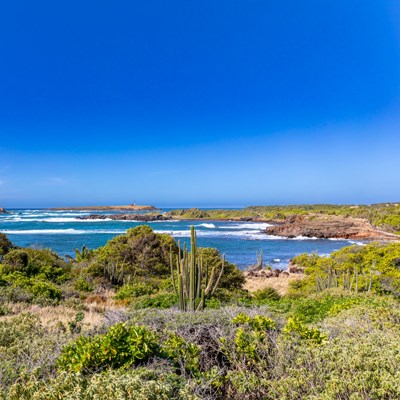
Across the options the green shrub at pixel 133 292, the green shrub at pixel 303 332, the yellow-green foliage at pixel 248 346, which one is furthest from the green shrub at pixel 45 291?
the green shrub at pixel 303 332

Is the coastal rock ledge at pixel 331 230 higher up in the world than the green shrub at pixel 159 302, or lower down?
lower down

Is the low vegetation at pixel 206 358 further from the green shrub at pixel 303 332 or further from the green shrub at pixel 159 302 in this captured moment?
the green shrub at pixel 159 302

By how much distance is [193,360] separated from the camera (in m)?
3.79

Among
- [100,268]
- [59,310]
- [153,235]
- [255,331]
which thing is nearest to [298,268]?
[153,235]

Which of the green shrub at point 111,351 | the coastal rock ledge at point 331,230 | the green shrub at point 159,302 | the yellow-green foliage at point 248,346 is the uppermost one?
the green shrub at point 111,351

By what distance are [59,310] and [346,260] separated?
1651cm

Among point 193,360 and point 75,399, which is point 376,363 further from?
point 75,399

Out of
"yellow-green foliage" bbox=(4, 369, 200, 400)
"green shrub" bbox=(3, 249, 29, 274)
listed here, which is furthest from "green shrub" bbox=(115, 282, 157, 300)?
"yellow-green foliage" bbox=(4, 369, 200, 400)

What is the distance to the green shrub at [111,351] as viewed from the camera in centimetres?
337

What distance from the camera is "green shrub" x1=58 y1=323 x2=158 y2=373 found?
11.1 feet

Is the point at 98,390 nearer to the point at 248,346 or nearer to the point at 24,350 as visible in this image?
the point at 248,346

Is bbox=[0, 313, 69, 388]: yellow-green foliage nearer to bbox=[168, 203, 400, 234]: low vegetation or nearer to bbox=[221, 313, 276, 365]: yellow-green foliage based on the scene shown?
bbox=[221, 313, 276, 365]: yellow-green foliage

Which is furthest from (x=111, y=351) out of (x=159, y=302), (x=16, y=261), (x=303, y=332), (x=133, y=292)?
(x=16, y=261)

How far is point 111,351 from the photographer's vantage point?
11.5ft
